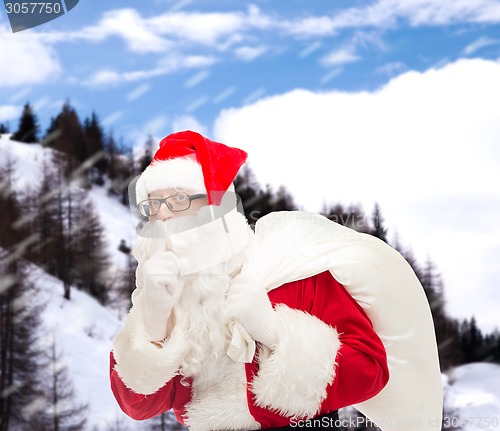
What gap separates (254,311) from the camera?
1.84 m

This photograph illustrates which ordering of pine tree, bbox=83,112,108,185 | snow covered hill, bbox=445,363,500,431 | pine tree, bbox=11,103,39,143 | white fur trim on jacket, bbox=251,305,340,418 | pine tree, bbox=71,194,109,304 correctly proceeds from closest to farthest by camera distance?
white fur trim on jacket, bbox=251,305,340,418
snow covered hill, bbox=445,363,500,431
pine tree, bbox=71,194,109,304
pine tree, bbox=83,112,108,185
pine tree, bbox=11,103,39,143

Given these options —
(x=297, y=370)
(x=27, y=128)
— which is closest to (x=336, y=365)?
(x=297, y=370)

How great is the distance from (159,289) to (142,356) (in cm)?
20

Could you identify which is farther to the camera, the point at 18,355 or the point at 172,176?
the point at 18,355

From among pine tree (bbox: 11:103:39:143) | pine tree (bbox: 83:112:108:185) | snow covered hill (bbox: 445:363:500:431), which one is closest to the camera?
snow covered hill (bbox: 445:363:500:431)

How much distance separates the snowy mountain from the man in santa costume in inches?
257

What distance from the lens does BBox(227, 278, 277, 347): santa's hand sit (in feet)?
6.06

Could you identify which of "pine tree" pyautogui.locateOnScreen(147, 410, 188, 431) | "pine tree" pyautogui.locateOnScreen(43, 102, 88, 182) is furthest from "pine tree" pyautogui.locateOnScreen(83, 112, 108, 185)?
"pine tree" pyautogui.locateOnScreen(147, 410, 188, 431)

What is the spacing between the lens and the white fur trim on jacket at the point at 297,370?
1830 millimetres

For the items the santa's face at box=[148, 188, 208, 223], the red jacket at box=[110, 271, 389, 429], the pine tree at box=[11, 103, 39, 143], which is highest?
the pine tree at box=[11, 103, 39, 143]

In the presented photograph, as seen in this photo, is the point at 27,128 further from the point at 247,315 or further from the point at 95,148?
the point at 247,315

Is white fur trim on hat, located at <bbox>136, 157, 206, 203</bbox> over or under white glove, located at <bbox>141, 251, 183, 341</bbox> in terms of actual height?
over

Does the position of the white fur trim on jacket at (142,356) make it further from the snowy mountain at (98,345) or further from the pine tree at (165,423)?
the pine tree at (165,423)

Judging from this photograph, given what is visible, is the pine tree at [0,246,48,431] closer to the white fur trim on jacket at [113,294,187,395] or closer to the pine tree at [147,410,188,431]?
the pine tree at [147,410,188,431]
